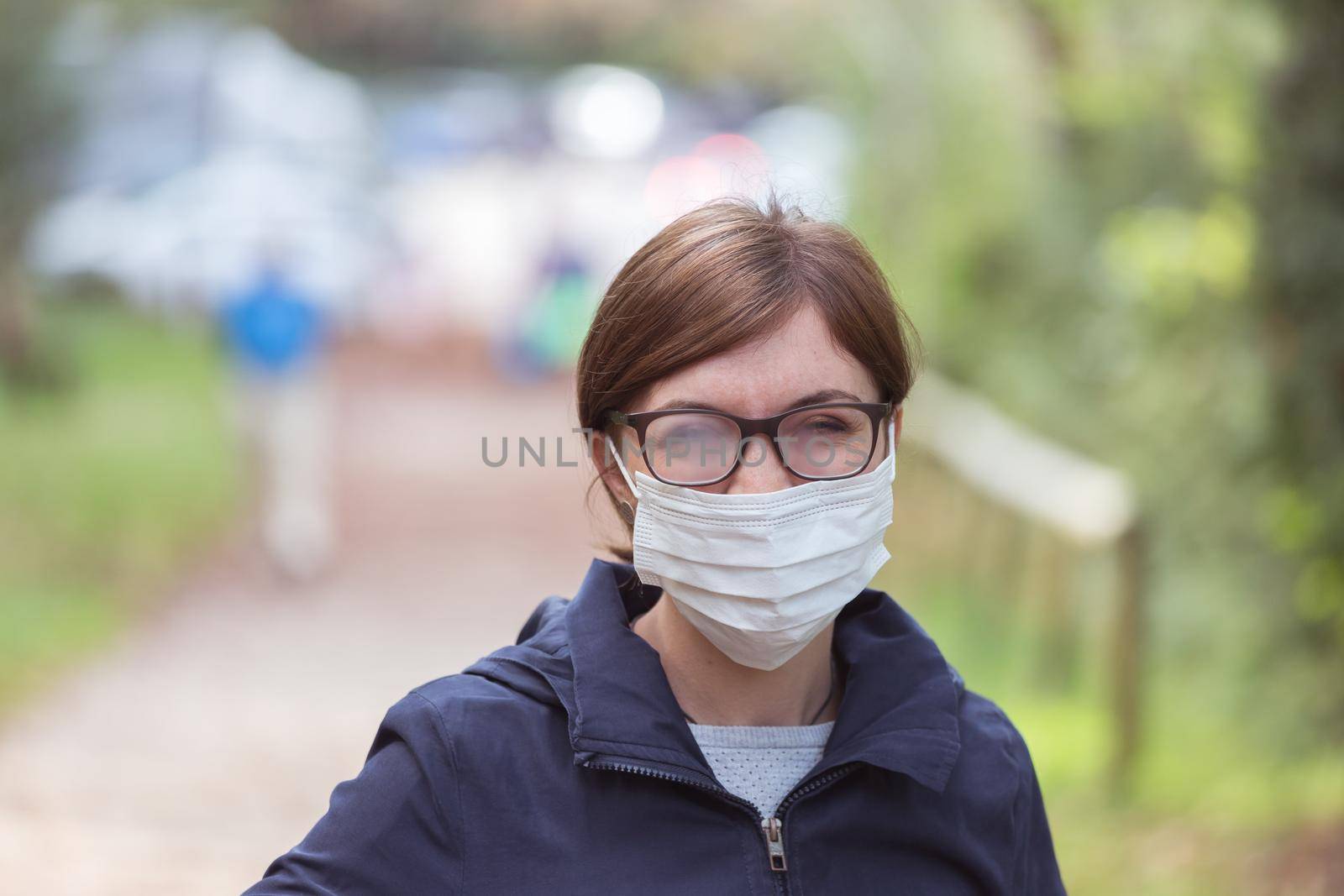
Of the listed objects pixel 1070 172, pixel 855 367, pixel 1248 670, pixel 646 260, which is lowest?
pixel 1248 670

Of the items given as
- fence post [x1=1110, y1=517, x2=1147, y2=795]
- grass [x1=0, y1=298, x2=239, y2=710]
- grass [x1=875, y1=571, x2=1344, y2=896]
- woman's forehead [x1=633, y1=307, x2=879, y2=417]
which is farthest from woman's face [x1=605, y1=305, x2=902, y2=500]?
grass [x1=0, y1=298, x2=239, y2=710]

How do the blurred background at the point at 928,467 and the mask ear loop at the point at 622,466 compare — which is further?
the blurred background at the point at 928,467

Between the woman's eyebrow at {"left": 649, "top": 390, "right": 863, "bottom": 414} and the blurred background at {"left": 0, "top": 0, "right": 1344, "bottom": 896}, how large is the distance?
46 centimetres

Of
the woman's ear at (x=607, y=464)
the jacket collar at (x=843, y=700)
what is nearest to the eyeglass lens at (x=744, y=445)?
the woman's ear at (x=607, y=464)

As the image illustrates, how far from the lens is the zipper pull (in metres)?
2.02

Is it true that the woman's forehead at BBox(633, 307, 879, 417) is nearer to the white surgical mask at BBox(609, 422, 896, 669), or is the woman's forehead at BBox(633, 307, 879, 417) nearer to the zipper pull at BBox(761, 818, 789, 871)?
the white surgical mask at BBox(609, 422, 896, 669)

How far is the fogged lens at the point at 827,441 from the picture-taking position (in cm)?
209

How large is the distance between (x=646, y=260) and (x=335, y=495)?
12.5 meters

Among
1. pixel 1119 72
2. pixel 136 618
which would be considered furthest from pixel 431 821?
pixel 136 618

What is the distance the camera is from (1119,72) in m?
8.02

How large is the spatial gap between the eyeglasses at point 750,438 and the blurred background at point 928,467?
406 mm

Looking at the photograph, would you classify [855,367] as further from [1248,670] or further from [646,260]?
[1248,670]

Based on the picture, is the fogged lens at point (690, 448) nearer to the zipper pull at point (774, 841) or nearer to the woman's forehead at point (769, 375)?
the woman's forehead at point (769, 375)

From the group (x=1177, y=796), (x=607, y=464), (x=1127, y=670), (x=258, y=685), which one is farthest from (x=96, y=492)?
(x=607, y=464)
